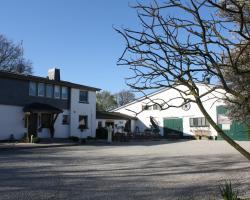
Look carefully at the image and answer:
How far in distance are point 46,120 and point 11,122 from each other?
419cm

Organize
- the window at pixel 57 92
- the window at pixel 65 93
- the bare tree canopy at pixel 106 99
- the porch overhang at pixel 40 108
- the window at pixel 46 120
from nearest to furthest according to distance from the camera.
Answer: the porch overhang at pixel 40 108 → the window at pixel 46 120 → the window at pixel 57 92 → the window at pixel 65 93 → the bare tree canopy at pixel 106 99

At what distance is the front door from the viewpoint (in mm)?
36844

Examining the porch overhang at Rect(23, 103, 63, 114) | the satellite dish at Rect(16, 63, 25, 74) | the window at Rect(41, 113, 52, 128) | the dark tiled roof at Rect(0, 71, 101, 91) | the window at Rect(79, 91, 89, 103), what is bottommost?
the window at Rect(41, 113, 52, 128)

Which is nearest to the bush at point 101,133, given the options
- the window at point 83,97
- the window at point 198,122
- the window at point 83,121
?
the window at point 83,121

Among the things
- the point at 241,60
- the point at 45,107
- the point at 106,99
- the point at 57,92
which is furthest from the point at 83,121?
the point at 106,99

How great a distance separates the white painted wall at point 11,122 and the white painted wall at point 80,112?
22.3 feet

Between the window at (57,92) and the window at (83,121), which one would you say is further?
the window at (83,121)

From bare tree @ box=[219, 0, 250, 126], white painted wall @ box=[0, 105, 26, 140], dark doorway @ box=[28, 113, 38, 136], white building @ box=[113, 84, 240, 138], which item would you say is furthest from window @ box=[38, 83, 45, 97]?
bare tree @ box=[219, 0, 250, 126]

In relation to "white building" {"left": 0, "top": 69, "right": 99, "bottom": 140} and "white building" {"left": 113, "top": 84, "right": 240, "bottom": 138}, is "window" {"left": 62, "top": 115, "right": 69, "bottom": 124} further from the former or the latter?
"white building" {"left": 113, "top": 84, "right": 240, "bottom": 138}

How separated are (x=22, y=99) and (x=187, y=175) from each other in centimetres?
2449

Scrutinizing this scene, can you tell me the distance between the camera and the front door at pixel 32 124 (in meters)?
36.8

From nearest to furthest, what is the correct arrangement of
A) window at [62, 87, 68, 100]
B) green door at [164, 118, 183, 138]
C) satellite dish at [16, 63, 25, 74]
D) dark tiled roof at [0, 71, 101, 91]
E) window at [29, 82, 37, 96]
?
1. dark tiled roof at [0, 71, 101, 91]
2. window at [29, 82, 37, 96]
3. window at [62, 87, 68, 100]
4. green door at [164, 118, 183, 138]
5. satellite dish at [16, 63, 25, 74]

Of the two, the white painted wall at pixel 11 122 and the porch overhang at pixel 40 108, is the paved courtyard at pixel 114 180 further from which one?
the porch overhang at pixel 40 108

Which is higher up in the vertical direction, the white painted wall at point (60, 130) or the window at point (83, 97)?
the window at point (83, 97)
